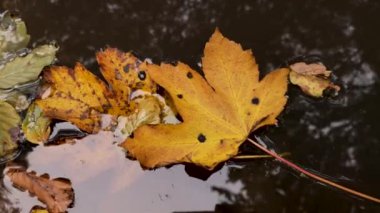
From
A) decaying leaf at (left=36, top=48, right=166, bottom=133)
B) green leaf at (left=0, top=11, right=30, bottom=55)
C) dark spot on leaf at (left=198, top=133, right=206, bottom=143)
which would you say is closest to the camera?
dark spot on leaf at (left=198, top=133, right=206, bottom=143)

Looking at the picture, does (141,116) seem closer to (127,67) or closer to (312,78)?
(127,67)

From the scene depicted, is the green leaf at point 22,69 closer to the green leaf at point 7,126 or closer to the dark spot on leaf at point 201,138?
the green leaf at point 7,126

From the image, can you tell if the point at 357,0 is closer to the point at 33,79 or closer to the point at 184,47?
the point at 184,47

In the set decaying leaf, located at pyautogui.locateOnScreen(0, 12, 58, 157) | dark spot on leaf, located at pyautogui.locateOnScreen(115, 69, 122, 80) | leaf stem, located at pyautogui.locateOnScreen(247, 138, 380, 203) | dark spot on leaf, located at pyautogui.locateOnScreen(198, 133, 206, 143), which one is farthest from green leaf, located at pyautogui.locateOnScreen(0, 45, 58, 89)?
leaf stem, located at pyautogui.locateOnScreen(247, 138, 380, 203)

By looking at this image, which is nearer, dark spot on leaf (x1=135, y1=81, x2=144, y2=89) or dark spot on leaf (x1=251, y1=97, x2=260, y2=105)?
dark spot on leaf (x1=251, y1=97, x2=260, y2=105)

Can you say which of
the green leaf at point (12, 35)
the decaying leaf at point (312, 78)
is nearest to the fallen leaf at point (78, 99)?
the green leaf at point (12, 35)

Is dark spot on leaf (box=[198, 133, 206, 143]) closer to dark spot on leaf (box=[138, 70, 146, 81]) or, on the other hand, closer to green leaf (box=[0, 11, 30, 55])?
dark spot on leaf (box=[138, 70, 146, 81])
